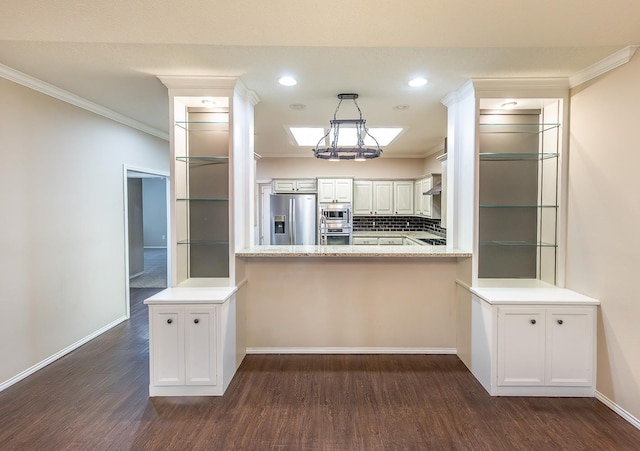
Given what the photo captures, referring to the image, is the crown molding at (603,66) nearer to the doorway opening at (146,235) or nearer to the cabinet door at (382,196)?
the cabinet door at (382,196)

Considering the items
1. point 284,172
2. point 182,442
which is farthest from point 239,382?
point 284,172

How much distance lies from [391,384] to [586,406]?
1.38 metres

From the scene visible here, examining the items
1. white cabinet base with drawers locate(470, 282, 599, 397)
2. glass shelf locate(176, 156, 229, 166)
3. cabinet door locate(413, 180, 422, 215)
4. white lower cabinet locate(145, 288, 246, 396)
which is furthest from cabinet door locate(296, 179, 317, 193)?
white cabinet base with drawers locate(470, 282, 599, 397)

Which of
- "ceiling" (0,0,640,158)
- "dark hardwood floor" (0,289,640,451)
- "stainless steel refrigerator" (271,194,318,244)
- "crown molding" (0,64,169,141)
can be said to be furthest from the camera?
"stainless steel refrigerator" (271,194,318,244)

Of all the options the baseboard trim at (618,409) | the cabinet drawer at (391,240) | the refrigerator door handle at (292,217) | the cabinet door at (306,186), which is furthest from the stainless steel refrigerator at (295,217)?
the baseboard trim at (618,409)

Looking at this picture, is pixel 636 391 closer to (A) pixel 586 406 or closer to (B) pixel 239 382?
(A) pixel 586 406

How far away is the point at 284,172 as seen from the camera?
6.65 m

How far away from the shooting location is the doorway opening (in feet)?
16.0

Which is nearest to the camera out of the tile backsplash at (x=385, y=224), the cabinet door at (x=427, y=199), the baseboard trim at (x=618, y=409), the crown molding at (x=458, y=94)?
the baseboard trim at (x=618, y=409)

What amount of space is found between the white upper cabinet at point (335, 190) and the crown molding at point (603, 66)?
13.3 ft

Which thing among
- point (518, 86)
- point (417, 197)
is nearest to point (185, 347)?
point (518, 86)

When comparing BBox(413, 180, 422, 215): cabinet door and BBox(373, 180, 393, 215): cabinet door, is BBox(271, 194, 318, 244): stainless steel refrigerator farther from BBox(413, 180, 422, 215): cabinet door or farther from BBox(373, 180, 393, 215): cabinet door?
BBox(413, 180, 422, 215): cabinet door

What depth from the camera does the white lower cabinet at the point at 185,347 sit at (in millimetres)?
2488

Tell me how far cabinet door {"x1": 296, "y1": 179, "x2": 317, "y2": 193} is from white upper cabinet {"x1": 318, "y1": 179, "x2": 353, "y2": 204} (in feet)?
0.54
